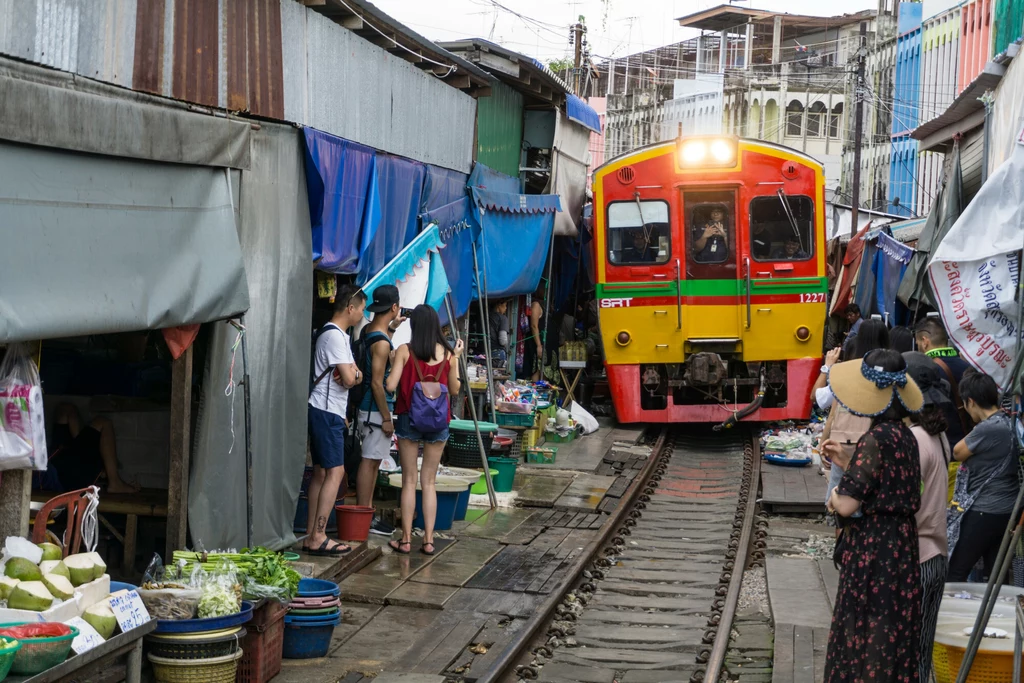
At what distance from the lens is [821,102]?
190 ft

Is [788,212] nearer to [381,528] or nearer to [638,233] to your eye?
[638,233]

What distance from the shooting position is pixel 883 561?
18.1ft

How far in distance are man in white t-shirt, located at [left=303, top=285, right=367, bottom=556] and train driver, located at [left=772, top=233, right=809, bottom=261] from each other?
7.77 metres

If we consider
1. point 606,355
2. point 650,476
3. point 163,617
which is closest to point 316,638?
point 163,617

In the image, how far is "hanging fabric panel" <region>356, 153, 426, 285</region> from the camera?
383 inches

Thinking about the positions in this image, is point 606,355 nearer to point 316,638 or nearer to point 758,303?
point 758,303

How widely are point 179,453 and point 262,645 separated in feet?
4.63

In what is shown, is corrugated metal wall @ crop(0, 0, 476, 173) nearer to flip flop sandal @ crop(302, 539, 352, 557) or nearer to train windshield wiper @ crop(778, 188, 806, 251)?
flip flop sandal @ crop(302, 539, 352, 557)

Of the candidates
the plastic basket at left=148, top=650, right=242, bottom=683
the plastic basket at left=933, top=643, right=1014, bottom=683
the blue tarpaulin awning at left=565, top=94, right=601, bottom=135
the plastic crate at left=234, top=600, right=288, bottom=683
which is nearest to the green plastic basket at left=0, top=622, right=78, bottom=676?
the plastic basket at left=148, top=650, right=242, bottom=683

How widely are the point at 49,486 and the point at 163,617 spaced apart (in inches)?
98.7

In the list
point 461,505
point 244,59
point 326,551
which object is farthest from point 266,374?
point 461,505

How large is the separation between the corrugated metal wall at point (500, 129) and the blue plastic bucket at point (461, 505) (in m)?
5.08

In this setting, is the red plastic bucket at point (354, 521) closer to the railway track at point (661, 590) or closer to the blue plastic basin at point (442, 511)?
the blue plastic basin at point (442, 511)

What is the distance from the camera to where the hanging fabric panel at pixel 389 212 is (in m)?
9.73
